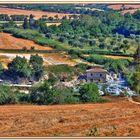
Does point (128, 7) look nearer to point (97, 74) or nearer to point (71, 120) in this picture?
point (97, 74)

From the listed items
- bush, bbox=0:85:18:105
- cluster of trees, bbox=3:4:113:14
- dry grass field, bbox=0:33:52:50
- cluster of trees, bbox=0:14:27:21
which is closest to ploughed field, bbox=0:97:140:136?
bush, bbox=0:85:18:105

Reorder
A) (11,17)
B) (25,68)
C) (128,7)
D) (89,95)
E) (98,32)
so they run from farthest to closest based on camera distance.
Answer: (98,32), (11,17), (25,68), (89,95), (128,7)

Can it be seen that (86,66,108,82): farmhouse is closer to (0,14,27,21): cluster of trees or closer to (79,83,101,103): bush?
Answer: (79,83,101,103): bush

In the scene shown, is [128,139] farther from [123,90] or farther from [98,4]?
[98,4]

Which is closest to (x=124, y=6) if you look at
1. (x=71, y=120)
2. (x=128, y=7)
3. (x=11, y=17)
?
(x=128, y=7)

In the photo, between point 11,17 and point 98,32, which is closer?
point 11,17

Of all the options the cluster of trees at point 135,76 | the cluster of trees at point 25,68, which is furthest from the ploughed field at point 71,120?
the cluster of trees at point 25,68

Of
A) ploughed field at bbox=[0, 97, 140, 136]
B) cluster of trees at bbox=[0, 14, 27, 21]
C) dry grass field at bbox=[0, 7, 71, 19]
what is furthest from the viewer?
cluster of trees at bbox=[0, 14, 27, 21]
